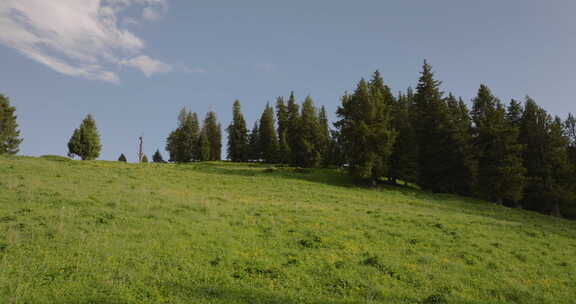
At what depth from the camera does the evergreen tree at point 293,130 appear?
63434 mm

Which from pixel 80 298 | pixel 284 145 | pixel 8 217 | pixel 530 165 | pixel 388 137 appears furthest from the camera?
pixel 284 145

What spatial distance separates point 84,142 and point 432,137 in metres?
66.2

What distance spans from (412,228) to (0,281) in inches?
709

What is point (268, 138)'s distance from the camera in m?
80.3

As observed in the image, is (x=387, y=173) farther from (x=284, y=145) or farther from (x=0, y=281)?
(x=0, y=281)

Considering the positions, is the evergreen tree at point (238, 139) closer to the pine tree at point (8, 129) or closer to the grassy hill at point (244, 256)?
the pine tree at point (8, 129)

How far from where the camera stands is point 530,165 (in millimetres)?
44094

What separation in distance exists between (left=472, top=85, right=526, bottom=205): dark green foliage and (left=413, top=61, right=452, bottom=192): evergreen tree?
452 centimetres

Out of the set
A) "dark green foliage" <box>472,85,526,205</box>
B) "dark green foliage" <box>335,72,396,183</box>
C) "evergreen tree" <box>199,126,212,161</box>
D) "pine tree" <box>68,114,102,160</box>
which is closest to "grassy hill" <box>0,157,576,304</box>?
"dark green foliage" <box>335,72,396,183</box>

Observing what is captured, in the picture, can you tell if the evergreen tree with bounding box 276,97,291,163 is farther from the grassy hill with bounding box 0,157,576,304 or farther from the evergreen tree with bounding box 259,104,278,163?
the grassy hill with bounding box 0,157,576,304

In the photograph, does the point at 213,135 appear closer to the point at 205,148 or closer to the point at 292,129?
the point at 205,148

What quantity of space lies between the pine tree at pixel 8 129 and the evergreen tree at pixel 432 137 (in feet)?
267

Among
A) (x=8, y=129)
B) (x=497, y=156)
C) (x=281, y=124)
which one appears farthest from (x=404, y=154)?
(x=8, y=129)

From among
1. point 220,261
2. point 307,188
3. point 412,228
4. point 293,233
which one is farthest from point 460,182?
point 220,261
